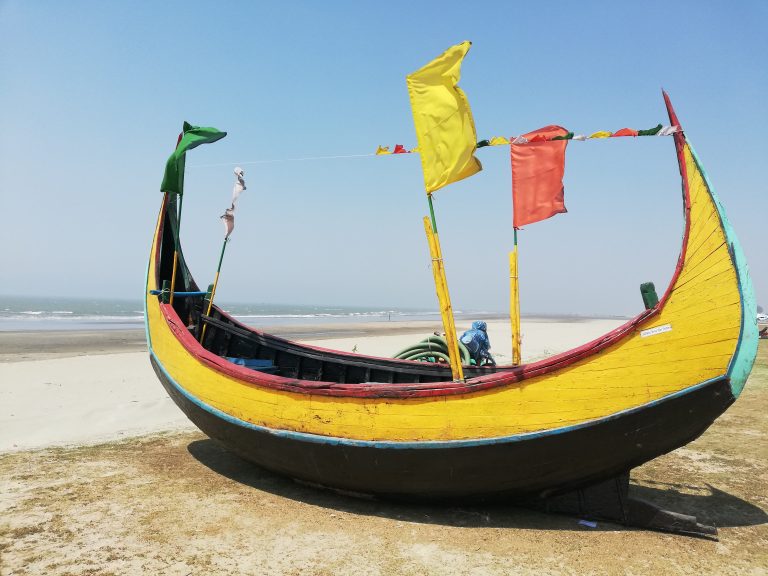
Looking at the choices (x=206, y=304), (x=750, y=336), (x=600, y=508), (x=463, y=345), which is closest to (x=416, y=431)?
(x=600, y=508)

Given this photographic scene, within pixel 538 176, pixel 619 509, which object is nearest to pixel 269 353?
pixel 538 176

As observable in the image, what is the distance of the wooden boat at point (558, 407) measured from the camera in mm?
3896

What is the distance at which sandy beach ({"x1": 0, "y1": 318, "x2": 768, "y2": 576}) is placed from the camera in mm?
3713

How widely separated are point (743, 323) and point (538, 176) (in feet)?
7.38

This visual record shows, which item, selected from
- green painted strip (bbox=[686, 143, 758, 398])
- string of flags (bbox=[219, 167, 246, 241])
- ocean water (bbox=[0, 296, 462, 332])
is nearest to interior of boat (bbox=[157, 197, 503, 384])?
string of flags (bbox=[219, 167, 246, 241])

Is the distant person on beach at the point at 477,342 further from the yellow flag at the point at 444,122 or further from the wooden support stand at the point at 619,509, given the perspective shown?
the yellow flag at the point at 444,122

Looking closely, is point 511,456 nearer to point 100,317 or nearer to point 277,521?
point 277,521

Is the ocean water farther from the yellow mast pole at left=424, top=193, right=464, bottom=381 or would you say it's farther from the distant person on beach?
the yellow mast pole at left=424, top=193, right=464, bottom=381

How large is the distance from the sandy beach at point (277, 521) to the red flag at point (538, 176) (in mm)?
2804

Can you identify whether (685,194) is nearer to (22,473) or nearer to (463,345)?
(463,345)

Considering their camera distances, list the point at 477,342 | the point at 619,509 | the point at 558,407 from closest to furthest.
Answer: the point at 558,407 → the point at 619,509 → the point at 477,342

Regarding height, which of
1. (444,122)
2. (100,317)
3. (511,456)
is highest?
(444,122)

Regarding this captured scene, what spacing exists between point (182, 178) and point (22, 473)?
4281mm

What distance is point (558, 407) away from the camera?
406 cm
